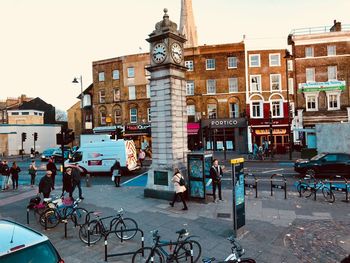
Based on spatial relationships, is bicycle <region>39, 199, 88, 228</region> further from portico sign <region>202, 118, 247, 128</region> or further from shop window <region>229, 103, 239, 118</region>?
shop window <region>229, 103, 239, 118</region>

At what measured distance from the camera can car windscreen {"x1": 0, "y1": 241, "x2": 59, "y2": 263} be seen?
436cm

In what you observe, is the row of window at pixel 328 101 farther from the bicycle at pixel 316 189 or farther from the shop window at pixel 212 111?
the bicycle at pixel 316 189

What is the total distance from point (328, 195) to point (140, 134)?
29.1m

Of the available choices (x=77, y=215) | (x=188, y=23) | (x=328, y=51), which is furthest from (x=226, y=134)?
(x=188, y=23)

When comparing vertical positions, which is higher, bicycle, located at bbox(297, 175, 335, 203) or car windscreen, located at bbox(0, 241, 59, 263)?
car windscreen, located at bbox(0, 241, 59, 263)

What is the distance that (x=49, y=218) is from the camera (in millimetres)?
10367

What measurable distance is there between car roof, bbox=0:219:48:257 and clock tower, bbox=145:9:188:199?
873cm

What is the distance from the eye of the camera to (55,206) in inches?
428

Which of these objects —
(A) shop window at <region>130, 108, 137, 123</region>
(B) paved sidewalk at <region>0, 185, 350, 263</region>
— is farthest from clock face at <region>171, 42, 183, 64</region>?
(A) shop window at <region>130, 108, 137, 123</region>

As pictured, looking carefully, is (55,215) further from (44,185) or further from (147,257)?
(147,257)

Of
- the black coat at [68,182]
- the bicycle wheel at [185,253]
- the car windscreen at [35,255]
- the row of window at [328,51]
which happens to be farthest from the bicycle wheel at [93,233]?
the row of window at [328,51]

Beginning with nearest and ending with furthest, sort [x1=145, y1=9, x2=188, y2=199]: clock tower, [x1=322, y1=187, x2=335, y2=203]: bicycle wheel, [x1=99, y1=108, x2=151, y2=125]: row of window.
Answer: [x1=322, y1=187, x2=335, y2=203]: bicycle wheel → [x1=145, y1=9, x2=188, y2=199]: clock tower → [x1=99, y1=108, x2=151, y2=125]: row of window

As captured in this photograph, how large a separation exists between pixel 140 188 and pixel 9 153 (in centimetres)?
4105

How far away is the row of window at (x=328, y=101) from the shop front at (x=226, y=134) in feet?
25.6
